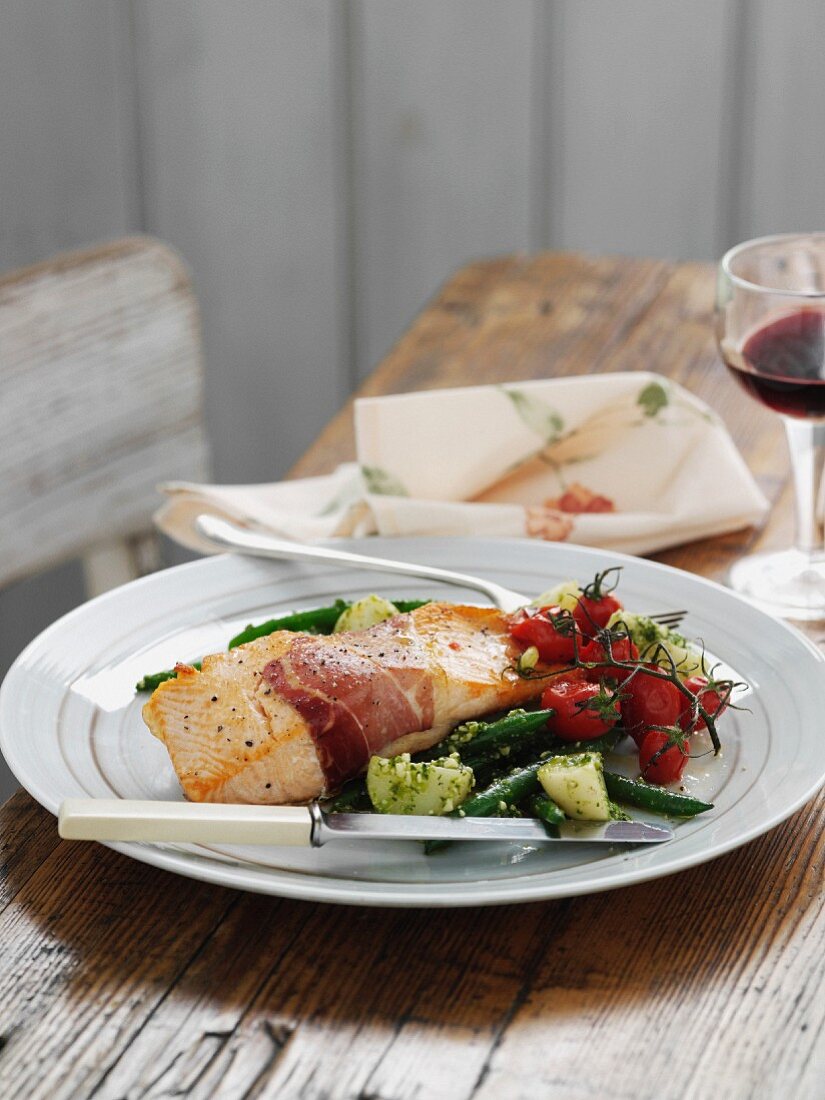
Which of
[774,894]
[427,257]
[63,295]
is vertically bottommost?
[427,257]

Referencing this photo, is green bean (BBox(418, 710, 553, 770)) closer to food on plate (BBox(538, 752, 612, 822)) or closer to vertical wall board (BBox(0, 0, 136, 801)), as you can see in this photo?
food on plate (BBox(538, 752, 612, 822))

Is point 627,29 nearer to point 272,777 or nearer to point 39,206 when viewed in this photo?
point 39,206

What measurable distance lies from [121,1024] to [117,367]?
5.15 feet

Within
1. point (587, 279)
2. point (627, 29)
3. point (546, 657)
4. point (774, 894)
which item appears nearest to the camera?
point (774, 894)

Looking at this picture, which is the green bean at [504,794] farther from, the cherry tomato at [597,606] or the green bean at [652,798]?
the cherry tomato at [597,606]

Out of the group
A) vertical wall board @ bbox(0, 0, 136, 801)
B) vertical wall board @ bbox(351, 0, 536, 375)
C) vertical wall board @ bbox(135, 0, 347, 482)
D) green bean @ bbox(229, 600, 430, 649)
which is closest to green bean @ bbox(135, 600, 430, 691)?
green bean @ bbox(229, 600, 430, 649)

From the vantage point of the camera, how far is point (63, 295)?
232 cm

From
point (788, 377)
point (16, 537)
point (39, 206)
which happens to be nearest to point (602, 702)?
point (788, 377)

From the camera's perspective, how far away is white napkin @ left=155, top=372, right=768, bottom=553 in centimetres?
192

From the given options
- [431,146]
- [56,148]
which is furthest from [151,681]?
[431,146]

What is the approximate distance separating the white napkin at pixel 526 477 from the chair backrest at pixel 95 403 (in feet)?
1.30

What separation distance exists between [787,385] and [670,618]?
357 mm

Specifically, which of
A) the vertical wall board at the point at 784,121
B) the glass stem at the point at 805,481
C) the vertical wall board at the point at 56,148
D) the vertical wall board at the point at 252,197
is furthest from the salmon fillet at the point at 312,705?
the vertical wall board at the point at 784,121

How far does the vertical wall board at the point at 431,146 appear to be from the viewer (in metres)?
3.96
